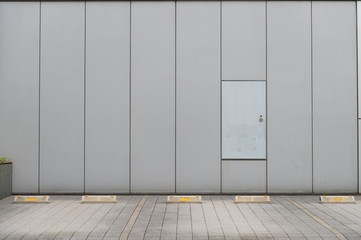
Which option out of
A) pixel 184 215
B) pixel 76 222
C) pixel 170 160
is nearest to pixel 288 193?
pixel 170 160

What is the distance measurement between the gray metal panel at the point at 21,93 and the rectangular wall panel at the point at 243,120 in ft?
18.6

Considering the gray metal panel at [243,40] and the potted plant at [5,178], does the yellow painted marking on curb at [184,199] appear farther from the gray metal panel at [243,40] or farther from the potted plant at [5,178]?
the potted plant at [5,178]

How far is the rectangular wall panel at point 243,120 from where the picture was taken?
534 inches

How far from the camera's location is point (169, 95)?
44.5ft

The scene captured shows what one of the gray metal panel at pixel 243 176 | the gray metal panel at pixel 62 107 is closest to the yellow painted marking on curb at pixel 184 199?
the gray metal panel at pixel 243 176

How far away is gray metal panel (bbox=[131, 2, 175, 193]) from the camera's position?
13.5m

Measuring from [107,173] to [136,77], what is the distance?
118 inches

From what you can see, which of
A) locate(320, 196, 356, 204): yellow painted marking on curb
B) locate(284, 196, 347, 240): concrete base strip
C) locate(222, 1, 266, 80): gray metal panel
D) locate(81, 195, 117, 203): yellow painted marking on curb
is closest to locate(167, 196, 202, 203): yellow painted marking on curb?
locate(81, 195, 117, 203): yellow painted marking on curb

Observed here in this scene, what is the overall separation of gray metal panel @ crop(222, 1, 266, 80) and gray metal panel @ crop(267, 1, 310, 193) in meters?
0.24

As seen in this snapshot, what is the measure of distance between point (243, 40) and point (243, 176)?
4067mm

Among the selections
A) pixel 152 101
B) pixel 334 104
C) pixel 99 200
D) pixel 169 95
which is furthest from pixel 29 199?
pixel 334 104

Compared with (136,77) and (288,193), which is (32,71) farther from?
(288,193)

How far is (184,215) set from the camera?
1034 cm

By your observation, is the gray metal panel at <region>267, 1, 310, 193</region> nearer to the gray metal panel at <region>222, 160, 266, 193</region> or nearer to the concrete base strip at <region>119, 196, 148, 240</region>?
the gray metal panel at <region>222, 160, 266, 193</region>
